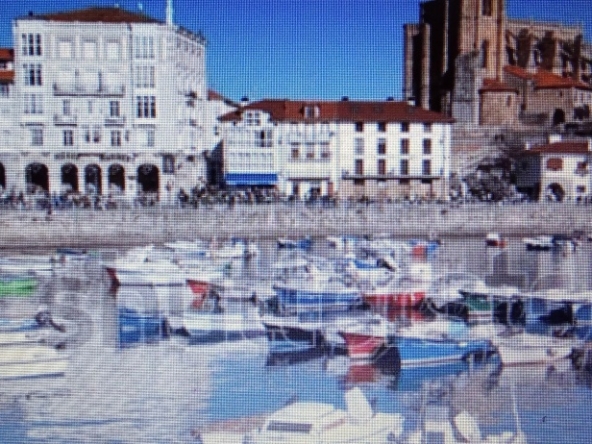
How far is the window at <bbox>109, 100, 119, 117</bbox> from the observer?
5.89m

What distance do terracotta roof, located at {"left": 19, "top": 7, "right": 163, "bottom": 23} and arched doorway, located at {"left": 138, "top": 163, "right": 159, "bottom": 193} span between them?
1568mm

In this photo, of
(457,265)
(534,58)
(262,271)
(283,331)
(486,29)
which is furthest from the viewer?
(534,58)

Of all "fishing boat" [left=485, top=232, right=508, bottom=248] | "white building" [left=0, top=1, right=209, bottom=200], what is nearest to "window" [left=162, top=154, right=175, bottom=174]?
"white building" [left=0, top=1, right=209, bottom=200]

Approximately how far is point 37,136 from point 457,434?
446 centimetres

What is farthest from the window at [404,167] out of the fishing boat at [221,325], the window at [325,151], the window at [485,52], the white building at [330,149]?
the window at [485,52]

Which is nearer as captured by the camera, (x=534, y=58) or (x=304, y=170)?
(x=304, y=170)

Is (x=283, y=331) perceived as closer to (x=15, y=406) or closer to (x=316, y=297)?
(x=316, y=297)

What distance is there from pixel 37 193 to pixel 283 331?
3.87 m

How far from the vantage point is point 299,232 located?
7.16 metres

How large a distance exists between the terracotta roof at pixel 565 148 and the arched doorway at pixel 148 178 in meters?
3.70

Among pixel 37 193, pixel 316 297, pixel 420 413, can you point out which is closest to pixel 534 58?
pixel 37 193

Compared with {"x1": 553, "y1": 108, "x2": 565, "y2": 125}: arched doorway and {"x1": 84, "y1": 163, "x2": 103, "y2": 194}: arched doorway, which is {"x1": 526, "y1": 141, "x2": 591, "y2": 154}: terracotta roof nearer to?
{"x1": 553, "y1": 108, "x2": 565, "y2": 125}: arched doorway

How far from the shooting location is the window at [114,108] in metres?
5.89

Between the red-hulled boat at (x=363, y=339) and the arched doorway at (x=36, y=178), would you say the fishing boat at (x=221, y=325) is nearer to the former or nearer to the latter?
the red-hulled boat at (x=363, y=339)
